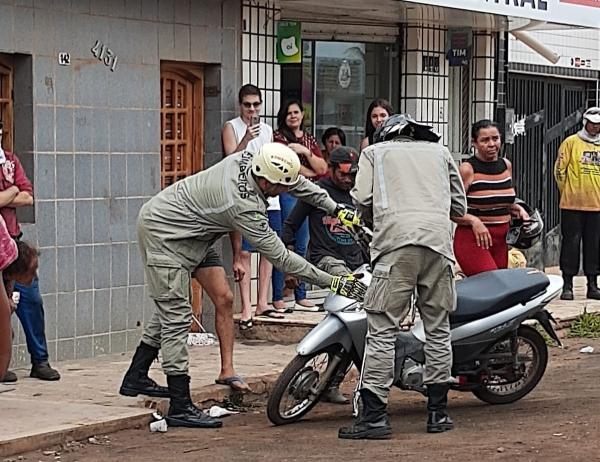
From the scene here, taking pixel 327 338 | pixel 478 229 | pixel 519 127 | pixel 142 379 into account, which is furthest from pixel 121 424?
pixel 519 127

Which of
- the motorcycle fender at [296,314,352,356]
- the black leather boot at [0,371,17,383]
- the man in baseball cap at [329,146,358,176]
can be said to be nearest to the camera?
the motorcycle fender at [296,314,352,356]

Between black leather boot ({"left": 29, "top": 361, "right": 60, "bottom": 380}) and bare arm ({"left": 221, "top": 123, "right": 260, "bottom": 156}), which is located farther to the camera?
bare arm ({"left": 221, "top": 123, "right": 260, "bottom": 156})

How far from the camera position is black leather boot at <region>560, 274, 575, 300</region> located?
14812 mm

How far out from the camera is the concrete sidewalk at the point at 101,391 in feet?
27.8

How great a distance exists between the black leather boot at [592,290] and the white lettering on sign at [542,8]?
2.62 metres

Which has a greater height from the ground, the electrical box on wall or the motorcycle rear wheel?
the electrical box on wall

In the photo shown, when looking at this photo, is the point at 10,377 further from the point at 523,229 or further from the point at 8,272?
the point at 523,229

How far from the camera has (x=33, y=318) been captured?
10125 millimetres

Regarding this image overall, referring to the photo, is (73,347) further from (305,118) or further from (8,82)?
(305,118)

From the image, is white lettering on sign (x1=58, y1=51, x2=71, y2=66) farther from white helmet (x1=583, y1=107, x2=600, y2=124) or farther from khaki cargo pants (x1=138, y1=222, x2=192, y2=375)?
white helmet (x1=583, y1=107, x2=600, y2=124)

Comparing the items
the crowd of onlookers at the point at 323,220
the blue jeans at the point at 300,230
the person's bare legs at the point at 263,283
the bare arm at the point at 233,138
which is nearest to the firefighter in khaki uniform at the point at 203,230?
the crowd of onlookers at the point at 323,220

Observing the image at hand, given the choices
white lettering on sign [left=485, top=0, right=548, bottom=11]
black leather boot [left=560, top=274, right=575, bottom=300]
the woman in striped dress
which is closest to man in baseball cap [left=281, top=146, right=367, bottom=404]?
the woman in striped dress

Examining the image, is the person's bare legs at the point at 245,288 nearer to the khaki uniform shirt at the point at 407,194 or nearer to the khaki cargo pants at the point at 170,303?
the khaki cargo pants at the point at 170,303

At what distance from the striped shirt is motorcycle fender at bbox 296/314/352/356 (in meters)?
2.14
